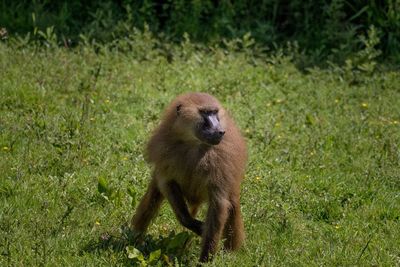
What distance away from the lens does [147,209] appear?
571cm

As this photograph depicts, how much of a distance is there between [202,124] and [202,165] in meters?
0.28

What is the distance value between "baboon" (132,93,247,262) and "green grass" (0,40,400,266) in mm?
173

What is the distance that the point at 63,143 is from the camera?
6.86 meters

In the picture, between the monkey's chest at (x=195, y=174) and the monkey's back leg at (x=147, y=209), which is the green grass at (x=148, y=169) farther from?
the monkey's chest at (x=195, y=174)

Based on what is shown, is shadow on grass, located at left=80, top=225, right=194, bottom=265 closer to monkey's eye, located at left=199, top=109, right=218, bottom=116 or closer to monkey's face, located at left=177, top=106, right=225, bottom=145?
monkey's face, located at left=177, top=106, right=225, bottom=145

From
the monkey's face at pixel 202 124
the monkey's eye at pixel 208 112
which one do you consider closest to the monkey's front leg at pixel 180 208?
the monkey's face at pixel 202 124

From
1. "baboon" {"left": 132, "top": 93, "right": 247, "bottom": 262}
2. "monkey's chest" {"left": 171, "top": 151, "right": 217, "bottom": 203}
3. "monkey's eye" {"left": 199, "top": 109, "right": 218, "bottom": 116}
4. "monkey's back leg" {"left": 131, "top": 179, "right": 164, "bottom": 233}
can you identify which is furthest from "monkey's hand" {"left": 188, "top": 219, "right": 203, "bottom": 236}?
"monkey's eye" {"left": 199, "top": 109, "right": 218, "bottom": 116}

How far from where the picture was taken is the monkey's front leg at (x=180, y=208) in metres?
5.41

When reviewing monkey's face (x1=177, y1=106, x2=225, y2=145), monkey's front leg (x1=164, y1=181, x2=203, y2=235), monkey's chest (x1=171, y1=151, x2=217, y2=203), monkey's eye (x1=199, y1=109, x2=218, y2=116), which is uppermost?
monkey's eye (x1=199, y1=109, x2=218, y2=116)

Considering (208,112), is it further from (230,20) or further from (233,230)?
(230,20)

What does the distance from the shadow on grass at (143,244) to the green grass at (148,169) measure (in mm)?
11

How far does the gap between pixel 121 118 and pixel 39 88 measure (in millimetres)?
887

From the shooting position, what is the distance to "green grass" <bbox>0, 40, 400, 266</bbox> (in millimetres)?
5520

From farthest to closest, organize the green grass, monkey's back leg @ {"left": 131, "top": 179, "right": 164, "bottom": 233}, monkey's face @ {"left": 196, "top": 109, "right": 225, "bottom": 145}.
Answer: monkey's back leg @ {"left": 131, "top": 179, "right": 164, "bottom": 233} → the green grass → monkey's face @ {"left": 196, "top": 109, "right": 225, "bottom": 145}
